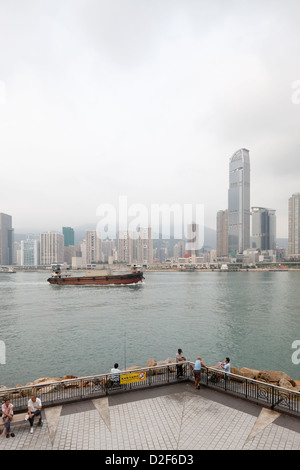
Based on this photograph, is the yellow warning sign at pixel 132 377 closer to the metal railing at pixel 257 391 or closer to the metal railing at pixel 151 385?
the metal railing at pixel 151 385

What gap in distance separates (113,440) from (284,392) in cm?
659

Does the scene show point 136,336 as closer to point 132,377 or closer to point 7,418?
point 132,377

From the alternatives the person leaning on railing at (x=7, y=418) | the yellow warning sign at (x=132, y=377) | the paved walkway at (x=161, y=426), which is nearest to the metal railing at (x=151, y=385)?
the yellow warning sign at (x=132, y=377)

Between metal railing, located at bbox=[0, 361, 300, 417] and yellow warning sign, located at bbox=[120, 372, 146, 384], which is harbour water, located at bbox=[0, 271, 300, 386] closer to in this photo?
metal railing, located at bbox=[0, 361, 300, 417]

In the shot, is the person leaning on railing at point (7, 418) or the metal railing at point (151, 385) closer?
the person leaning on railing at point (7, 418)

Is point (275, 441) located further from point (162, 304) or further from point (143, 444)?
point (162, 304)

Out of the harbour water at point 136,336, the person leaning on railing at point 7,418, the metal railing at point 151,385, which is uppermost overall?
the person leaning on railing at point 7,418

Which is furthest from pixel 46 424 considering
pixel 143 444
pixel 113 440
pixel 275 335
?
pixel 275 335

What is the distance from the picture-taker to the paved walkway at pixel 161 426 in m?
8.40

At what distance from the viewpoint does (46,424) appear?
31.1 feet

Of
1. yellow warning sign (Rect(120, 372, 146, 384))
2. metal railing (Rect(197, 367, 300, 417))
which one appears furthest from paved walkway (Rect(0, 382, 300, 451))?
yellow warning sign (Rect(120, 372, 146, 384))

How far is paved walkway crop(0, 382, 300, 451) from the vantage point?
8398 mm

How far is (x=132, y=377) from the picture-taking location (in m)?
12.2

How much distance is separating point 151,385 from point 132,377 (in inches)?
41.2
